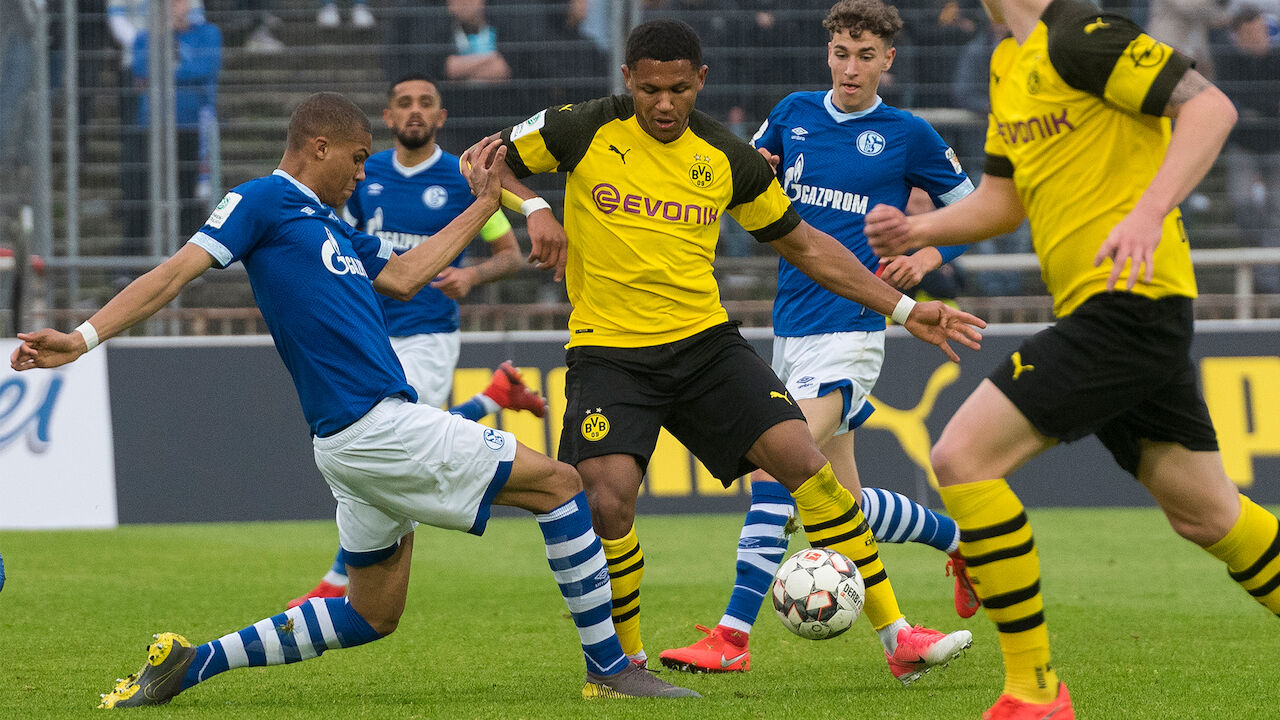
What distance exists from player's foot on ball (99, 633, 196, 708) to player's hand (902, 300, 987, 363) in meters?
2.68

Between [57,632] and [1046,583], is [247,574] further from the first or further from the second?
[1046,583]

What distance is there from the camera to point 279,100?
45.5 ft

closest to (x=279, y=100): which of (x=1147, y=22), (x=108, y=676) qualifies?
(x=1147, y=22)

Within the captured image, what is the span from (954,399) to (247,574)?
18.8 ft

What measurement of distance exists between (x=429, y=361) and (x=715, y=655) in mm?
3532

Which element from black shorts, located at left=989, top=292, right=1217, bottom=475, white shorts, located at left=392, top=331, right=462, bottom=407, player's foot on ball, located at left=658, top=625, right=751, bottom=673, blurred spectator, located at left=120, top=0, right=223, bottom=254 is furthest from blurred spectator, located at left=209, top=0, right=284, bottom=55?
black shorts, located at left=989, top=292, right=1217, bottom=475

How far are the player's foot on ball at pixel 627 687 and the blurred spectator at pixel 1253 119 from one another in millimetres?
9807

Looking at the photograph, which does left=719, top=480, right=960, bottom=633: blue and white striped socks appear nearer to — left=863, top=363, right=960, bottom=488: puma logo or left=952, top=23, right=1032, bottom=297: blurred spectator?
left=863, top=363, right=960, bottom=488: puma logo

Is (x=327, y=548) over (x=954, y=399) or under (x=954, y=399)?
under

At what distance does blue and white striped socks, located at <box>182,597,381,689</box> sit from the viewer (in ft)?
17.3

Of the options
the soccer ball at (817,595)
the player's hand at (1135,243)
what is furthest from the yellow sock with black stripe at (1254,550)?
the soccer ball at (817,595)

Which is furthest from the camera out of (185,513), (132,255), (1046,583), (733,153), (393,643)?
(132,255)

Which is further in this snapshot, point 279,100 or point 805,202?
point 279,100

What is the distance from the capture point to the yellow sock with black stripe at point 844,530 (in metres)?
5.54
